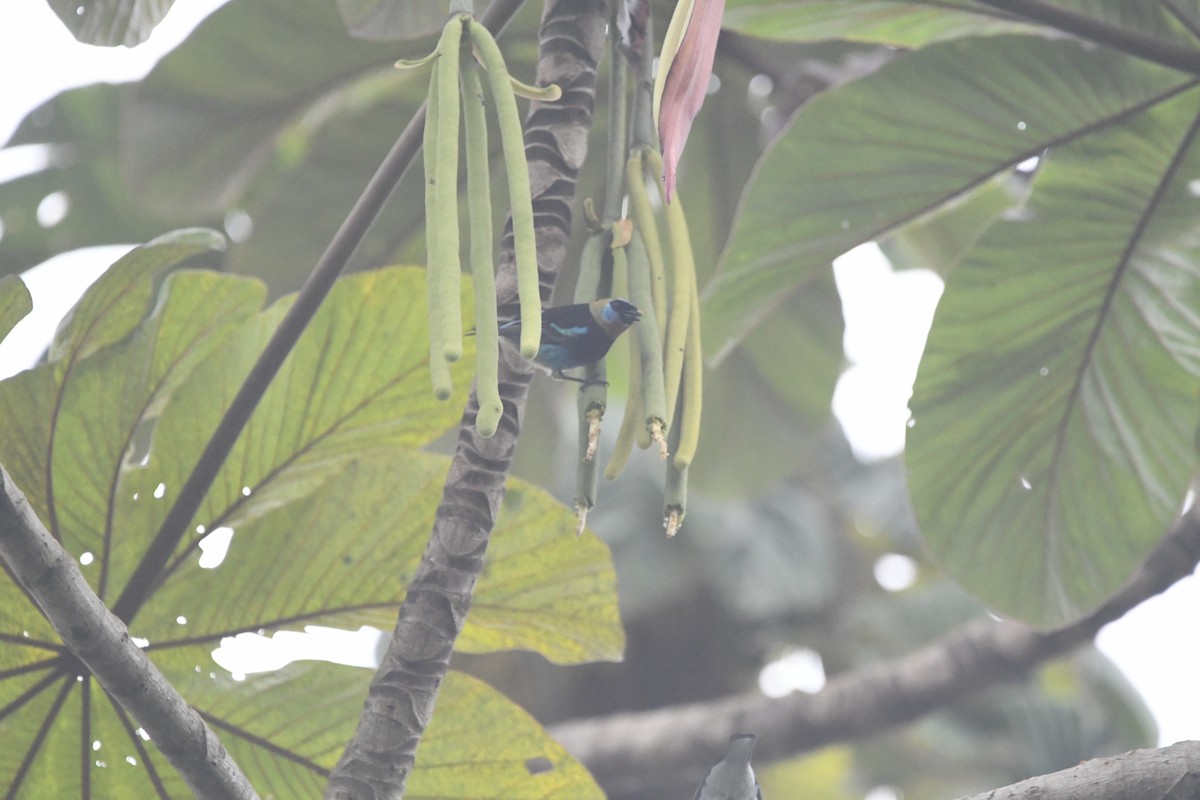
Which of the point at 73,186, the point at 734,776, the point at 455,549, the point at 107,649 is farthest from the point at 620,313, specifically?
the point at 73,186

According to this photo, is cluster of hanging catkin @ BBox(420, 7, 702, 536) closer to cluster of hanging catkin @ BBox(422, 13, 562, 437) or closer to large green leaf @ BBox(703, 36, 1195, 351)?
cluster of hanging catkin @ BBox(422, 13, 562, 437)

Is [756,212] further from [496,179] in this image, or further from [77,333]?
[77,333]

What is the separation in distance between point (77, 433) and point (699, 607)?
170 inches

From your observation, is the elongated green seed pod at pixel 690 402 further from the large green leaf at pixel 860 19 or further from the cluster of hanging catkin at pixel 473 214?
the large green leaf at pixel 860 19

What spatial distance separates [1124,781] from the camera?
2.70 ft

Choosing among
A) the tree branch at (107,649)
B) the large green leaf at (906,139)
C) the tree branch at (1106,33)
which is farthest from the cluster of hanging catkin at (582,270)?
the large green leaf at (906,139)

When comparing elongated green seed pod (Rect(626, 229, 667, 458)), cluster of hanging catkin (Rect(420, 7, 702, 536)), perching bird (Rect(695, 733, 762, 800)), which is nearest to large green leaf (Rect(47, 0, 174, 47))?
cluster of hanging catkin (Rect(420, 7, 702, 536))

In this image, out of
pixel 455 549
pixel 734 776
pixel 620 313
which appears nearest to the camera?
pixel 620 313

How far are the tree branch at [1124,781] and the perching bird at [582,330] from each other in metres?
0.39

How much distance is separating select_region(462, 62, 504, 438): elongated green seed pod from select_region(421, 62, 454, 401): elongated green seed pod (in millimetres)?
18

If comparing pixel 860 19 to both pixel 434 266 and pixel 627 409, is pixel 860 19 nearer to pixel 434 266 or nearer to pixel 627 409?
pixel 627 409

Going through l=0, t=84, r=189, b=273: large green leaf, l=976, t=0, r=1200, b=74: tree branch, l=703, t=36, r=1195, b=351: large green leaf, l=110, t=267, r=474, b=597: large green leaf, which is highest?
l=0, t=84, r=189, b=273: large green leaf

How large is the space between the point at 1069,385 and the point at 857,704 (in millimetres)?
1093

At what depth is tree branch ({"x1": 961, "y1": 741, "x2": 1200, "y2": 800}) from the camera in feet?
Result: 2.69
